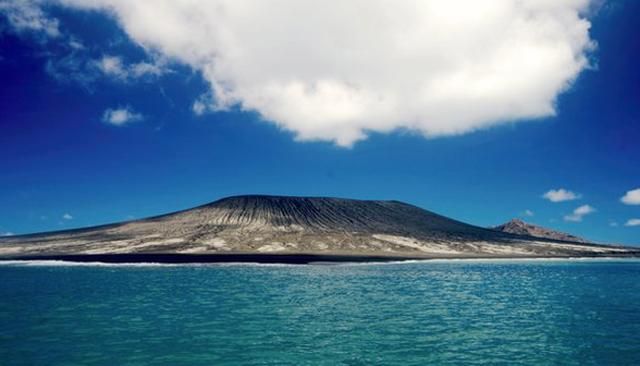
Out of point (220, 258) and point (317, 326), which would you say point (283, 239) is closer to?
point (220, 258)

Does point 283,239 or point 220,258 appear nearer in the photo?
point 220,258

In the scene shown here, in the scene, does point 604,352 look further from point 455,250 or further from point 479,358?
point 455,250

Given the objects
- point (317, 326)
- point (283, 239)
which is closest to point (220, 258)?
point (283, 239)

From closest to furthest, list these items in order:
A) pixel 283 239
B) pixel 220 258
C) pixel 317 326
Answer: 1. pixel 317 326
2. pixel 220 258
3. pixel 283 239

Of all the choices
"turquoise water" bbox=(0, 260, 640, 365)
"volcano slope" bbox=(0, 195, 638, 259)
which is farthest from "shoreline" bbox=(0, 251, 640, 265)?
"turquoise water" bbox=(0, 260, 640, 365)

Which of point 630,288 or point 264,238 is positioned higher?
point 264,238

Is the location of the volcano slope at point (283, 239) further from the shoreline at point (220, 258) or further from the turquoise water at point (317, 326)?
the turquoise water at point (317, 326)

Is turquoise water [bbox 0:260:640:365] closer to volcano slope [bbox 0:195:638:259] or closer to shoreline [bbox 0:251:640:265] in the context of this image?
shoreline [bbox 0:251:640:265]

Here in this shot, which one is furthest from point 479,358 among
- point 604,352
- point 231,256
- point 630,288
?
point 231,256
